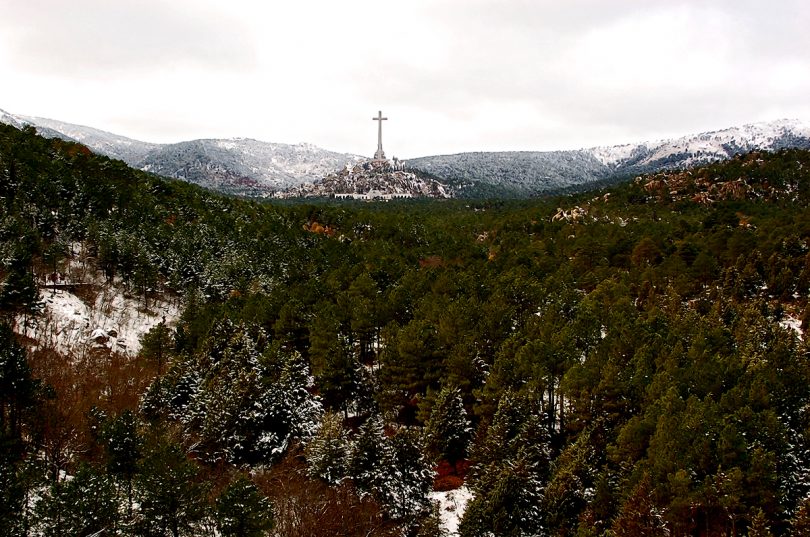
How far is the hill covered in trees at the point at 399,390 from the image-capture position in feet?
96.4

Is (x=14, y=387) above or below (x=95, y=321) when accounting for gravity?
above

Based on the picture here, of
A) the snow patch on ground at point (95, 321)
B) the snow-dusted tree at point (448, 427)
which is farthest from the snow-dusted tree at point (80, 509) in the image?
the snow patch on ground at point (95, 321)

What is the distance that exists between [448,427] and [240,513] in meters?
19.5

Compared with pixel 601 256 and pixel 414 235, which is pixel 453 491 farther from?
pixel 414 235

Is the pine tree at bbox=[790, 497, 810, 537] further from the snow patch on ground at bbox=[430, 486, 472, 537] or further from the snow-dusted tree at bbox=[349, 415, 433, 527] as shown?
the snow-dusted tree at bbox=[349, 415, 433, 527]

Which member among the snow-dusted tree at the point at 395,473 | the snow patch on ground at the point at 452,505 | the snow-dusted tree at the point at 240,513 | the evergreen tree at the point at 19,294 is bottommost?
the snow patch on ground at the point at 452,505

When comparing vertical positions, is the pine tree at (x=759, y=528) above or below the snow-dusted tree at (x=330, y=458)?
above

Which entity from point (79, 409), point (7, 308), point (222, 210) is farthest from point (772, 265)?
point (222, 210)

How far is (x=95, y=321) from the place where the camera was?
67375 mm

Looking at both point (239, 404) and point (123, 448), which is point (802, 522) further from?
point (123, 448)

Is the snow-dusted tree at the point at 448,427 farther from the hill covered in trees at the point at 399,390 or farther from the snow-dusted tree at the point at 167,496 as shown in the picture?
the snow-dusted tree at the point at 167,496

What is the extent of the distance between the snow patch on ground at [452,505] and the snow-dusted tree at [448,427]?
2920mm

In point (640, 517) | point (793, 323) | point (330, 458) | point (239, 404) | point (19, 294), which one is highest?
point (19, 294)

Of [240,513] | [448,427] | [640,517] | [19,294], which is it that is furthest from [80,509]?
[19,294]
